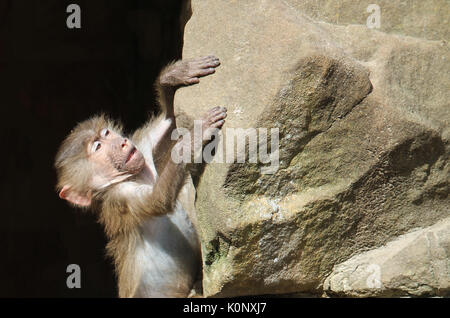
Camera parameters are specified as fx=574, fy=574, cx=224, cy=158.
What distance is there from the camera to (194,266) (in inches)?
195

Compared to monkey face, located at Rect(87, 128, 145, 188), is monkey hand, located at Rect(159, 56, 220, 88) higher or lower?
higher

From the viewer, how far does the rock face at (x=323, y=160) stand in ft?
11.2

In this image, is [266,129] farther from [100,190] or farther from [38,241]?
[38,241]

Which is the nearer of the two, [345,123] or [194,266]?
[345,123]

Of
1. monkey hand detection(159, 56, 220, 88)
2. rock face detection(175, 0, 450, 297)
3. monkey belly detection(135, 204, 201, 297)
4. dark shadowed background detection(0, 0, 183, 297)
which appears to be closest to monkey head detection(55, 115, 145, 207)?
monkey belly detection(135, 204, 201, 297)

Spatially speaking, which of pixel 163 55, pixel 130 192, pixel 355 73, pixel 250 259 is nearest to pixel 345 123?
pixel 355 73

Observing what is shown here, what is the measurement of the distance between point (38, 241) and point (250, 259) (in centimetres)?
391

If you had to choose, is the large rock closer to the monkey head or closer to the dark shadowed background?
the monkey head

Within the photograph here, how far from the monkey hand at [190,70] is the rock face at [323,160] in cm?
5

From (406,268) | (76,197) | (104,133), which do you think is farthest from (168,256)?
(406,268)

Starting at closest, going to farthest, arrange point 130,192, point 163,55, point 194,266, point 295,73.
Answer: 1. point 295,73
2. point 130,192
3. point 194,266
4. point 163,55

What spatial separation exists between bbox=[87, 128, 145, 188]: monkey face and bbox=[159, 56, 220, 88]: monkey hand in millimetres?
806

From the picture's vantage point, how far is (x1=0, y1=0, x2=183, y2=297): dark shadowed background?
6.25 m

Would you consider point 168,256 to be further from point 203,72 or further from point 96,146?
point 203,72
